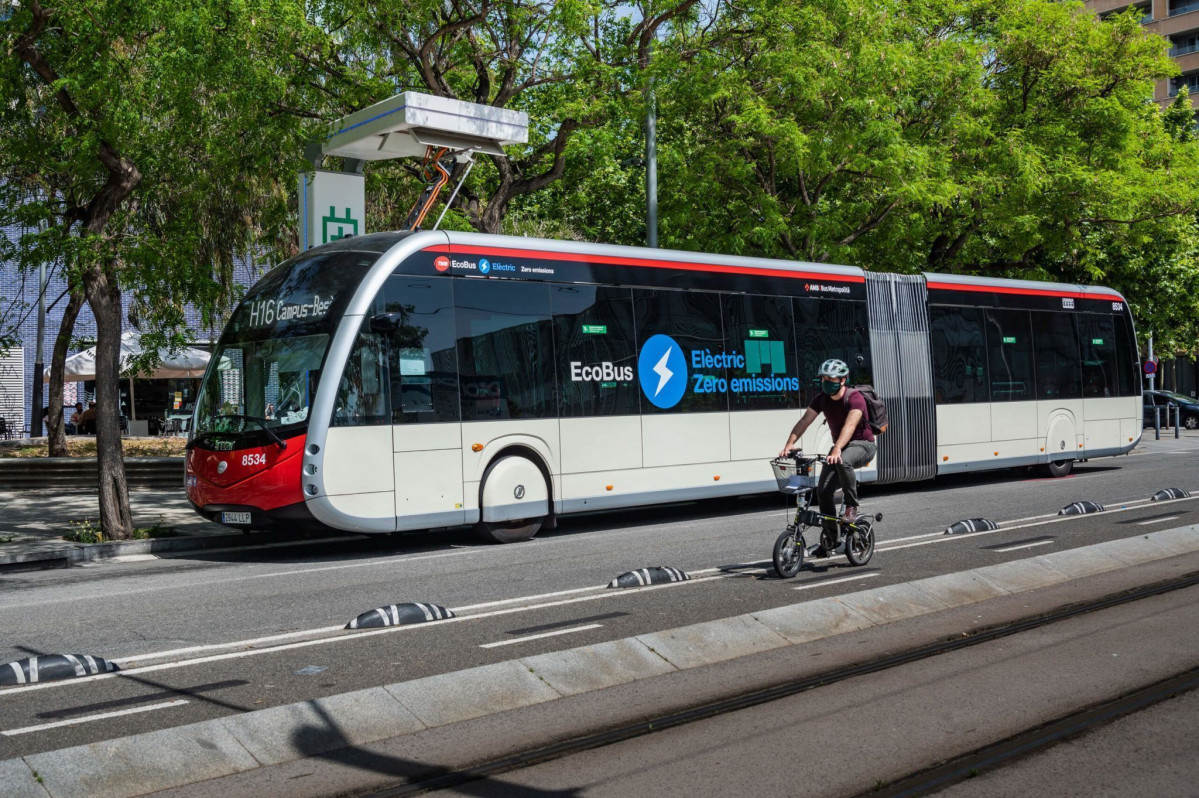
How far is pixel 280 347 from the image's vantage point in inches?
499

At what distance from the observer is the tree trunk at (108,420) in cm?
1398

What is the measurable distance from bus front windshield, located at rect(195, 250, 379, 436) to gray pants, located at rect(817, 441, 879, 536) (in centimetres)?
534

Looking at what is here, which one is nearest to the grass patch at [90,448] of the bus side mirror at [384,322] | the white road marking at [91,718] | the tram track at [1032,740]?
the bus side mirror at [384,322]

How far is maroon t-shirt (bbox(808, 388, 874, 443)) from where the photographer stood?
9.83m

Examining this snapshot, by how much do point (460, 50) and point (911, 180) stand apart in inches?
332

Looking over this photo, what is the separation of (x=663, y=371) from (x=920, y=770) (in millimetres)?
10236

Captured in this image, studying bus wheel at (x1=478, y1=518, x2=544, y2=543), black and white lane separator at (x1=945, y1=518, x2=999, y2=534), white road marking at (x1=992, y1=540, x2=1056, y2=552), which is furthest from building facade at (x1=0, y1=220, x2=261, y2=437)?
white road marking at (x1=992, y1=540, x2=1056, y2=552)

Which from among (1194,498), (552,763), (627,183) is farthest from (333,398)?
(627,183)

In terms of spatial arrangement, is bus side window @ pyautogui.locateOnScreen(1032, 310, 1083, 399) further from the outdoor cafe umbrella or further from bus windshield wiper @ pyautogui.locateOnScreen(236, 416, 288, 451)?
the outdoor cafe umbrella

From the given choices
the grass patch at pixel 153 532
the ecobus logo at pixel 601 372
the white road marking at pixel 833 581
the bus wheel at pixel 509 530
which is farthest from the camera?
the grass patch at pixel 153 532

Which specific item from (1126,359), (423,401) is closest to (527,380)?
(423,401)

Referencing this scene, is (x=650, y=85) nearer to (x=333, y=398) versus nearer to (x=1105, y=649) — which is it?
(x=333, y=398)

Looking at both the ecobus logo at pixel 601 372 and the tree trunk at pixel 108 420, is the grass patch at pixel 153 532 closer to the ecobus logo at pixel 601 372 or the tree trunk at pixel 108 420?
the tree trunk at pixel 108 420

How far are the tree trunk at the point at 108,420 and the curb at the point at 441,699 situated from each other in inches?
361
